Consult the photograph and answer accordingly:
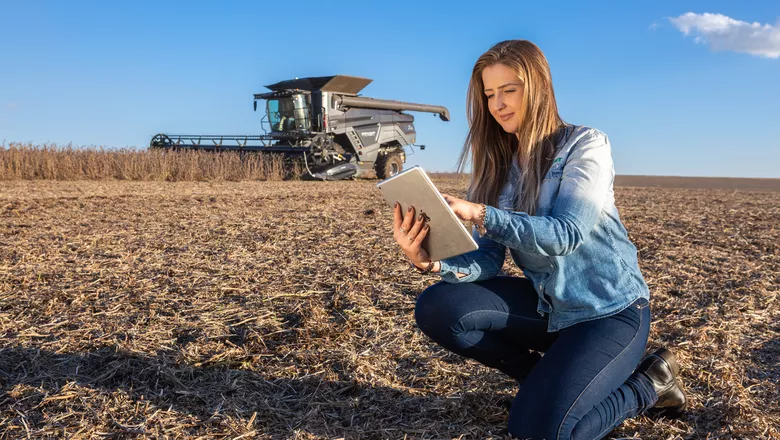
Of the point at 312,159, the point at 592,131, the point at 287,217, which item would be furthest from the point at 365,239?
the point at 312,159

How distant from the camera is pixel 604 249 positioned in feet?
7.07

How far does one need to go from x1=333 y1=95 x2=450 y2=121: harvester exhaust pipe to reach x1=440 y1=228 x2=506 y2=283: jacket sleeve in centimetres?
1724

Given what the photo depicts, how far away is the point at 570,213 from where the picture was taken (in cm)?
196

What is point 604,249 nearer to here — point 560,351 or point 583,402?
point 560,351

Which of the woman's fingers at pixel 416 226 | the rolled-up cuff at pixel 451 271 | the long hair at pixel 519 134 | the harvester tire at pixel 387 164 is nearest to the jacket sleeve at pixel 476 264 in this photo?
the rolled-up cuff at pixel 451 271

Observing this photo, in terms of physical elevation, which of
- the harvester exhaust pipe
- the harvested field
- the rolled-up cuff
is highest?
the harvester exhaust pipe

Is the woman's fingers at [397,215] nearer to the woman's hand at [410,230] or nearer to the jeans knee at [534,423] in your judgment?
the woman's hand at [410,230]

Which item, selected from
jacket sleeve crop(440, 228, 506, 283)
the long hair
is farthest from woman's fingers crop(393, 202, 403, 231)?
the long hair

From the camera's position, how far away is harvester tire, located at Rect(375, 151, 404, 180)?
69.3 ft

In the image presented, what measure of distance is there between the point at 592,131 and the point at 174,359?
208cm

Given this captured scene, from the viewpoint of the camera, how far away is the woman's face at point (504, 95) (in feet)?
6.99

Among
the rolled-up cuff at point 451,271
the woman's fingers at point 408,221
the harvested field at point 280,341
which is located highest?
the woman's fingers at point 408,221

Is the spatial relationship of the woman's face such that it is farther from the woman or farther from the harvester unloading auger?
the harvester unloading auger

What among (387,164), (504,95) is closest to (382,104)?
(387,164)
